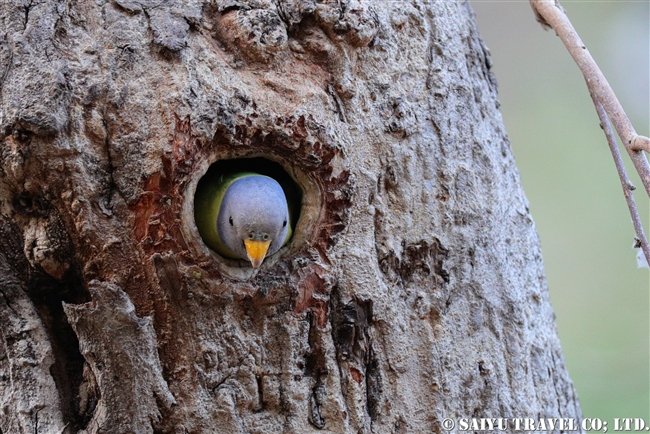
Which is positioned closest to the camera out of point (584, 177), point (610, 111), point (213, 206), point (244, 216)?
point (610, 111)

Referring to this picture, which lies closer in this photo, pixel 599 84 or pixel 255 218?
pixel 599 84

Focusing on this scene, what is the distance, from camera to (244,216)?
2201 mm

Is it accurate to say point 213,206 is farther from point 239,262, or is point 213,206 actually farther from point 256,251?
point 256,251

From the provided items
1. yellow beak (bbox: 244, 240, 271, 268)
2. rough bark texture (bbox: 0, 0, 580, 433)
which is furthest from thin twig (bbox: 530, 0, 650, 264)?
yellow beak (bbox: 244, 240, 271, 268)

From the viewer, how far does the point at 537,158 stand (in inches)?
195

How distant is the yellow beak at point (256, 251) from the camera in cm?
204

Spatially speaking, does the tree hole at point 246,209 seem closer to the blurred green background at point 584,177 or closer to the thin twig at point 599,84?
the thin twig at point 599,84

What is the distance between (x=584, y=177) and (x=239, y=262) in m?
3.46

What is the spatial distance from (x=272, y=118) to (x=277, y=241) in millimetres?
450

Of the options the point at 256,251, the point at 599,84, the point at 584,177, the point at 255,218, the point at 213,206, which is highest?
the point at 584,177

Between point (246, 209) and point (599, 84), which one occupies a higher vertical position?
point (599, 84)

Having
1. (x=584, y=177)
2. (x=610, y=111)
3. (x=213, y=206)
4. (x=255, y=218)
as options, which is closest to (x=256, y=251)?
(x=255, y=218)

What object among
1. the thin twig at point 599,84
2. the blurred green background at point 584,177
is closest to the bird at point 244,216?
the thin twig at point 599,84

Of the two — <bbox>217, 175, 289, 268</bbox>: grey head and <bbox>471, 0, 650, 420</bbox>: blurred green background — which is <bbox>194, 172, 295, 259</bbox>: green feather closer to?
<bbox>217, 175, 289, 268</bbox>: grey head
